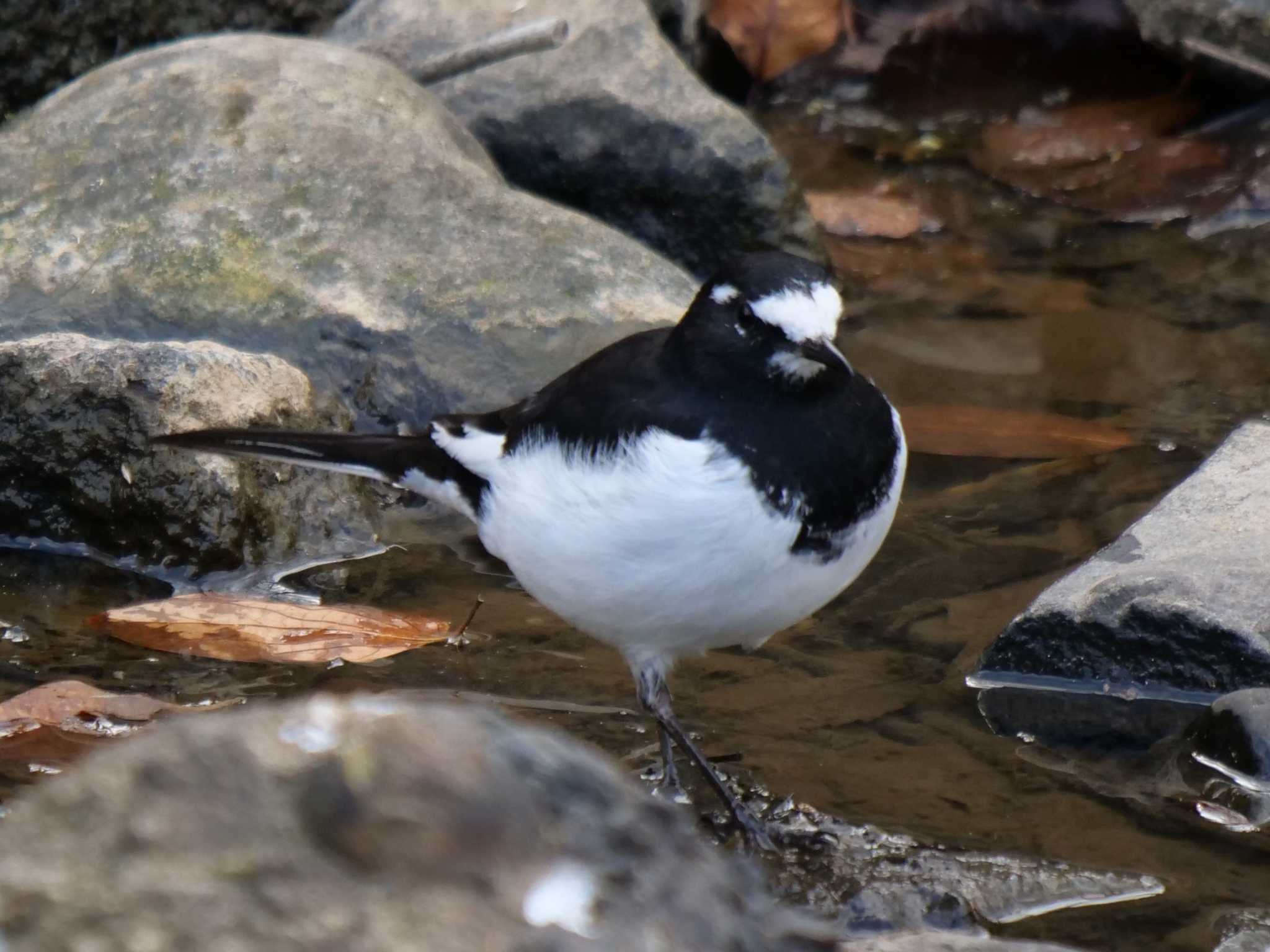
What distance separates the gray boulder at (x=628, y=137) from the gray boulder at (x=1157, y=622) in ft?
8.31

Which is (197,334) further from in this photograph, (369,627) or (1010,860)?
(1010,860)

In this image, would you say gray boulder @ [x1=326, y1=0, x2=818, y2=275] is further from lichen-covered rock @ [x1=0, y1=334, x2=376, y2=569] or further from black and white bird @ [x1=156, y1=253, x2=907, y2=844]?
black and white bird @ [x1=156, y1=253, x2=907, y2=844]

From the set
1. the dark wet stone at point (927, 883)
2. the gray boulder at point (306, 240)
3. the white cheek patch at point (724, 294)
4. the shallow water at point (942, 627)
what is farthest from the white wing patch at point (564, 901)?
the gray boulder at point (306, 240)

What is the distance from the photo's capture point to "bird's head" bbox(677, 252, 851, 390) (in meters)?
3.61

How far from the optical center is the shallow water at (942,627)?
3.82 metres

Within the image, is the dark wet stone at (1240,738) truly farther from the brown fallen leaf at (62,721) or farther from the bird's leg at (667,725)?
the brown fallen leaf at (62,721)

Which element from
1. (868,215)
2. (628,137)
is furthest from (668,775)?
(868,215)

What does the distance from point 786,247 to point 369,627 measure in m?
2.91

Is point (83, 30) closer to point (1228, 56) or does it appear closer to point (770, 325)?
point (770, 325)

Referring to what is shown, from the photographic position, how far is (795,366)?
365 cm

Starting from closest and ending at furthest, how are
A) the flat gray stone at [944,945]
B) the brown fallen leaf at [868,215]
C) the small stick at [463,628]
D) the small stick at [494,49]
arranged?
the flat gray stone at [944,945]
the small stick at [463,628]
the small stick at [494,49]
the brown fallen leaf at [868,215]

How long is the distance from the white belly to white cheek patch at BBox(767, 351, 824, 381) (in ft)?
0.82

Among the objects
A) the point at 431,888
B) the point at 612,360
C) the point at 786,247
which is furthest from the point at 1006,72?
the point at 431,888

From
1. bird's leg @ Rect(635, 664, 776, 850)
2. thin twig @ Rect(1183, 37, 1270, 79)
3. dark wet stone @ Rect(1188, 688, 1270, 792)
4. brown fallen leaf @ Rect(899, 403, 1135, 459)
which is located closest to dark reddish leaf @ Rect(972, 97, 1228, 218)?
thin twig @ Rect(1183, 37, 1270, 79)
